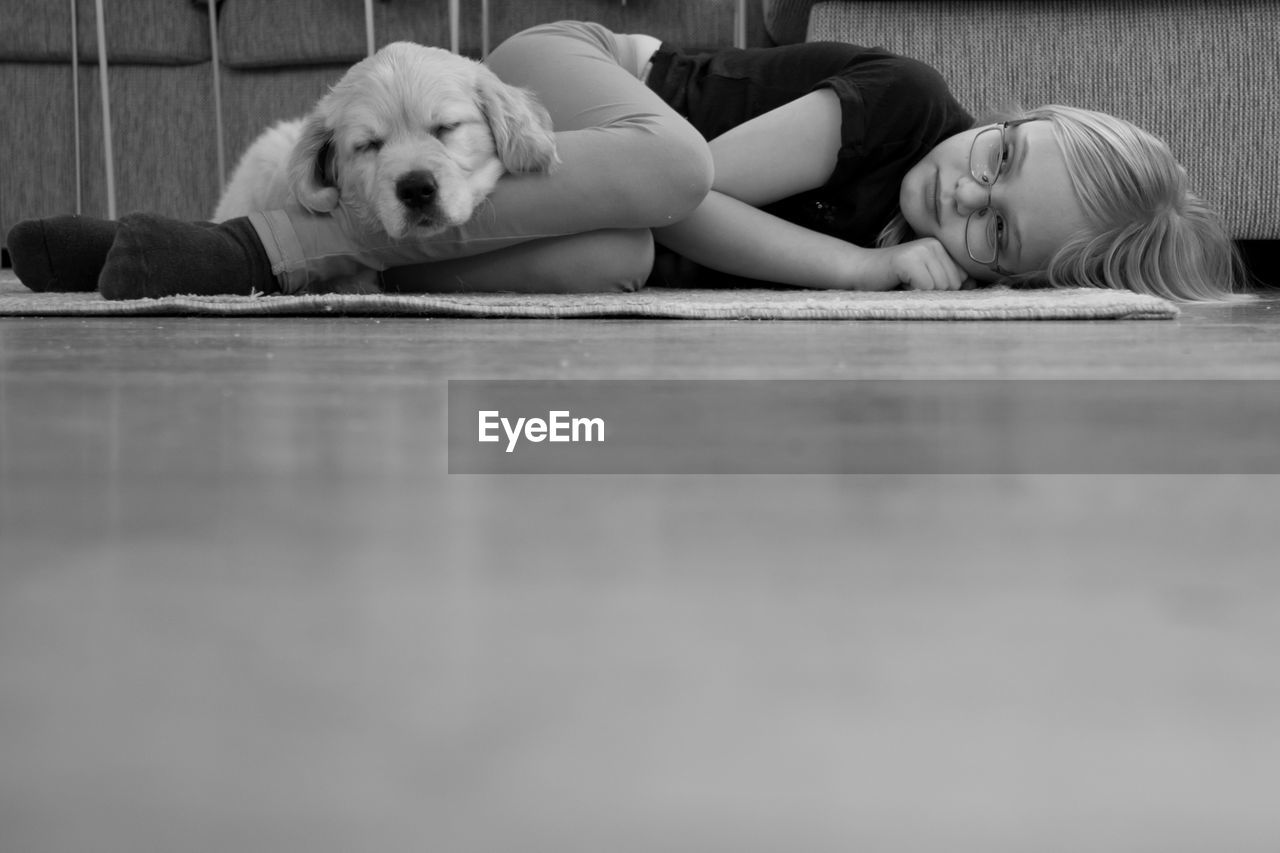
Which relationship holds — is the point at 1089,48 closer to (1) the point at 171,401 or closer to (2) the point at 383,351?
(2) the point at 383,351

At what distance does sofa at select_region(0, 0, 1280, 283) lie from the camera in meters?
1.81

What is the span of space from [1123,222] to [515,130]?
0.73 metres

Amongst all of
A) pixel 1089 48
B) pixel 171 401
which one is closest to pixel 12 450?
pixel 171 401

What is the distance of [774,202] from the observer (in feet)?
5.00

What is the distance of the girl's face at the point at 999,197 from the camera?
1.39 meters

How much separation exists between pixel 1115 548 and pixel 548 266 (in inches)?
41.8

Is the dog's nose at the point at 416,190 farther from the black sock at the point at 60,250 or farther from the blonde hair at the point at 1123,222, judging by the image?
the blonde hair at the point at 1123,222

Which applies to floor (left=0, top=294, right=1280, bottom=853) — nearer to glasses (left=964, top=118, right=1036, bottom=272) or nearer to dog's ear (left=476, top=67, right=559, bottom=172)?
dog's ear (left=476, top=67, right=559, bottom=172)

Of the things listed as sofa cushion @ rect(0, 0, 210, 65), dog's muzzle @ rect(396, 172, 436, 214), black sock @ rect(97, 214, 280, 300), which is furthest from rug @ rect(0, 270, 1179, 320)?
sofa cushion @ rect(0, 0, 210, 65)

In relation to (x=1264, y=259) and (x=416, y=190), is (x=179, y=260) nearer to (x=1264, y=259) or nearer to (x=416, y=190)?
(x=416, y=190)

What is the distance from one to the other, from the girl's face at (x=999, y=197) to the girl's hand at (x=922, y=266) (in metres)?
0.03

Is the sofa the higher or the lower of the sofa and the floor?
the higher

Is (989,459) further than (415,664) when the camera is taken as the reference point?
Yes

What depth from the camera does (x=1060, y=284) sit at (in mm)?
1458
